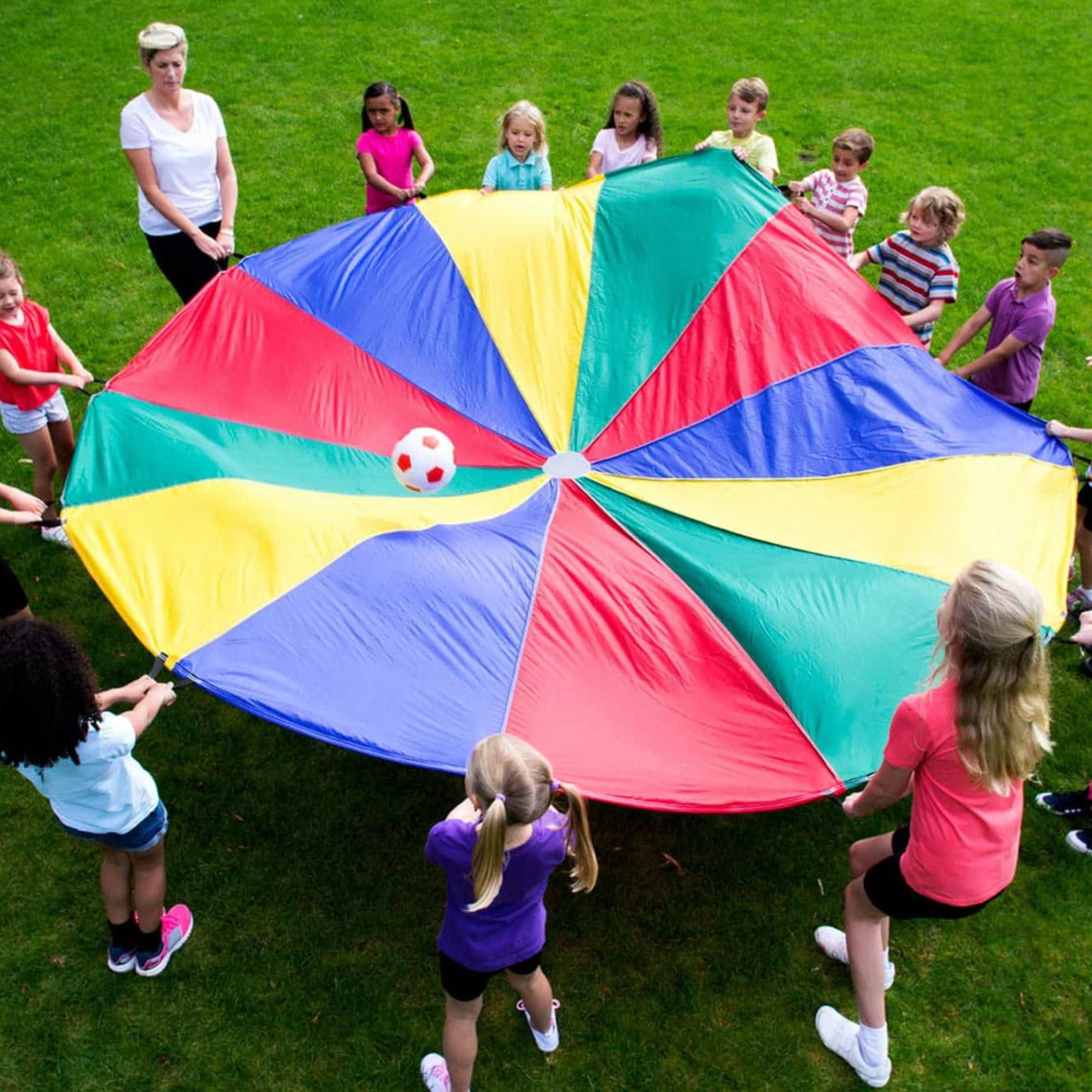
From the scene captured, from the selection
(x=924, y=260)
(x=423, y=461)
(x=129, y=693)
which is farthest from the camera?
(x=924, y=260)

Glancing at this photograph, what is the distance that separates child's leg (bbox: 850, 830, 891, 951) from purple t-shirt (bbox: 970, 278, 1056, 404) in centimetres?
286

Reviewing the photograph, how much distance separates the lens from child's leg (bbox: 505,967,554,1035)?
328 centimetres

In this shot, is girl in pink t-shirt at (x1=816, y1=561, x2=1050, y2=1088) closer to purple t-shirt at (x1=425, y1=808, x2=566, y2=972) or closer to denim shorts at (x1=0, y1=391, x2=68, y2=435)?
purple t-shirt at (x1=425, y1=808, x2=566, y2=972)

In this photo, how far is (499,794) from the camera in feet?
8.89

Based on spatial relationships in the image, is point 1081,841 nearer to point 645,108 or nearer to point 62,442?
point 645,108

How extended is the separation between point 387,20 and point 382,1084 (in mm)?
10213

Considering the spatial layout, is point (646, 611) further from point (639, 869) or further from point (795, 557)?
point (639, 869)

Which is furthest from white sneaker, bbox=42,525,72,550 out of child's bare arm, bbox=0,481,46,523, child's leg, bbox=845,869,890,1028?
child's leg, bbox=845,869,890,1028

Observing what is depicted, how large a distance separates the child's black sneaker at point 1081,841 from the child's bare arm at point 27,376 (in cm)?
461

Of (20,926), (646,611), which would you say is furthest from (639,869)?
(20,926)

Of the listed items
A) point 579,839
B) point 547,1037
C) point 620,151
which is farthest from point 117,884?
point 620,151

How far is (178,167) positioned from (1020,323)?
169 inches

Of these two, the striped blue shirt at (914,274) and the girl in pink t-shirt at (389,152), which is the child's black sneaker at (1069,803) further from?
the girl in pink t-shirt at (389,152)

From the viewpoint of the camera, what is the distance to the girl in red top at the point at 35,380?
15.1 feet
